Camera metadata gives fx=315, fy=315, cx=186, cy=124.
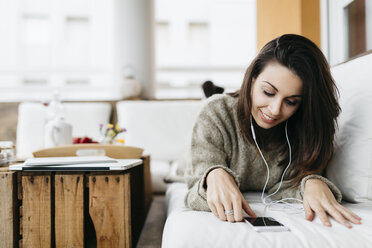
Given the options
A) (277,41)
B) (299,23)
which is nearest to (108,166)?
(277,41)

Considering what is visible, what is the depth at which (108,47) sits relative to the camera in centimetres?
727

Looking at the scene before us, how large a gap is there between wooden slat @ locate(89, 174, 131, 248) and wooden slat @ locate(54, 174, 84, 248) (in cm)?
4

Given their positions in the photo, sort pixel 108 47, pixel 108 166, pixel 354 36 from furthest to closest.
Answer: pixel 108 47 → pixel 354 36 → pixel 108 166

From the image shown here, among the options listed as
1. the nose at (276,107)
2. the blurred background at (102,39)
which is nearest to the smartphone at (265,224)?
the nose at (276,107)

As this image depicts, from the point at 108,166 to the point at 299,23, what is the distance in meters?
1.56

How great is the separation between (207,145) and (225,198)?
25 centimetres

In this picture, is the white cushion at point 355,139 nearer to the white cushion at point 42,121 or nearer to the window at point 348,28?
the window at point 348,28

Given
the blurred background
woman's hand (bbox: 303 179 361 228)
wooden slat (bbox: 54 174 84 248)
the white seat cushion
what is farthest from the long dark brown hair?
the blurred background

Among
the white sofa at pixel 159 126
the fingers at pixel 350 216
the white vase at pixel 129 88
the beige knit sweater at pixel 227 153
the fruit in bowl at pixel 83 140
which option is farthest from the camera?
the white vase at pixel 129 88

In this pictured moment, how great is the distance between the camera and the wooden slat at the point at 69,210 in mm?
929

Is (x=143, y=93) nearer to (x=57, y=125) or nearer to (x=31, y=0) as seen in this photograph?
(x=57, y=125)

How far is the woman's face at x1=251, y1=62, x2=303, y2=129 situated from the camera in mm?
907

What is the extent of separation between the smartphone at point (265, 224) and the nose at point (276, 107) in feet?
0.99

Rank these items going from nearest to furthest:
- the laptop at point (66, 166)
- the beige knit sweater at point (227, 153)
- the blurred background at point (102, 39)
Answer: the laptop at point (66, 166) < the beige knit sweater at point (227, 153) < the blurred background at point (102, 39)
